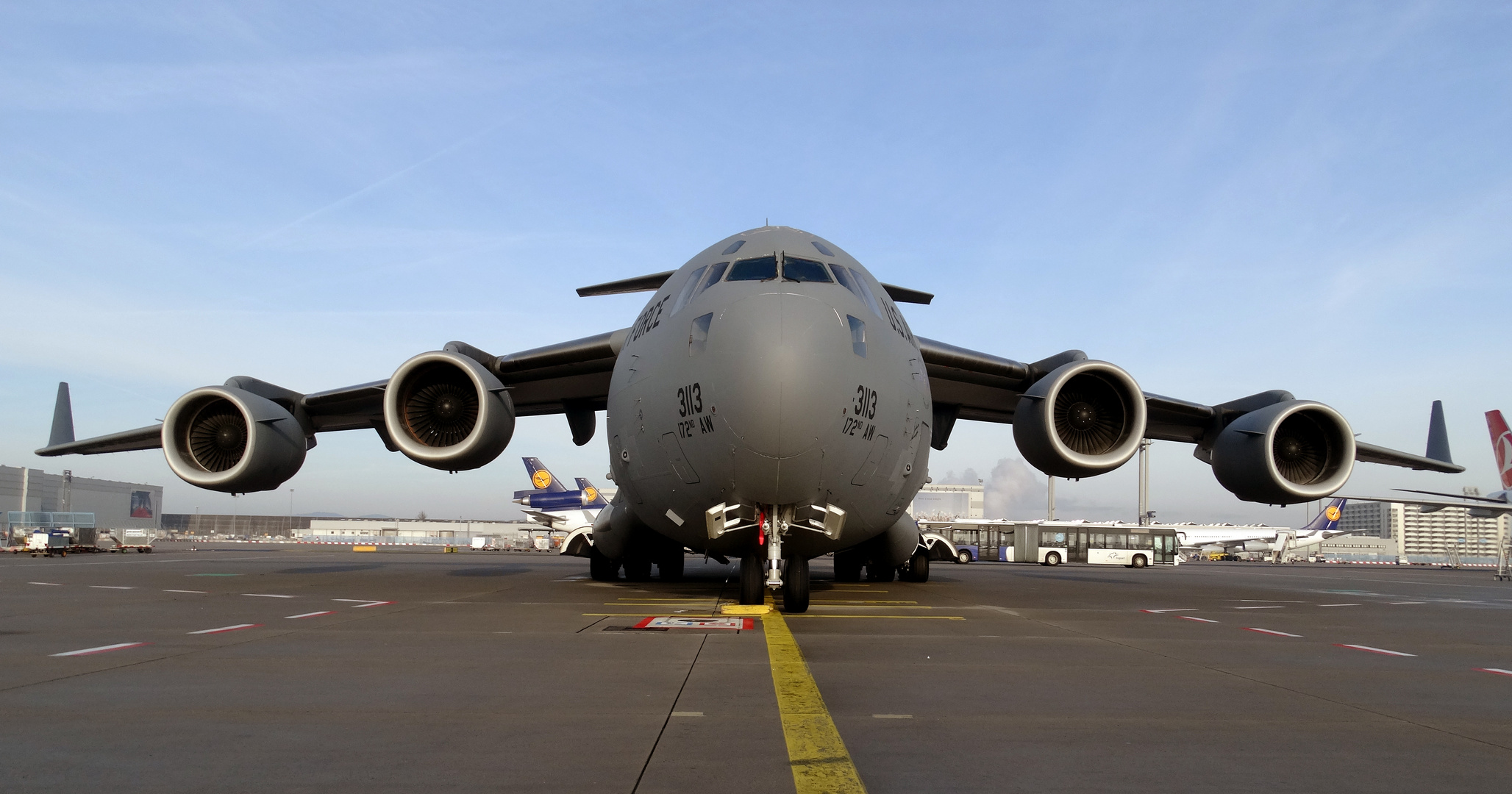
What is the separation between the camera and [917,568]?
16.5 metres

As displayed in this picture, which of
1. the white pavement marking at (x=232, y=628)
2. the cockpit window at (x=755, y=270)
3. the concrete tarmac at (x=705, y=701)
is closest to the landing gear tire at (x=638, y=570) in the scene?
the concrete tarmac at (x=705, y=701)

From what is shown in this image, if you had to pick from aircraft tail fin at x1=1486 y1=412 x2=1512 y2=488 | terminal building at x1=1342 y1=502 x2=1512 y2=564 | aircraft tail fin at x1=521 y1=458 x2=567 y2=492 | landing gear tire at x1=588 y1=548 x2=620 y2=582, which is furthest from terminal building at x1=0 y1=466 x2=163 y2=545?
terminal building at x1=1342 y1=502 x2=1512 y2=564

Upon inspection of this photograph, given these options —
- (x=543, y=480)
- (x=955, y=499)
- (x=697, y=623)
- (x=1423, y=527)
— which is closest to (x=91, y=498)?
(x=543, y=480)

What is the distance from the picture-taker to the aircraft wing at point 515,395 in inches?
497

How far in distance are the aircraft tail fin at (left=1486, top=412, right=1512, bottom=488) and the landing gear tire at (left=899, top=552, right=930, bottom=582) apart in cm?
3636

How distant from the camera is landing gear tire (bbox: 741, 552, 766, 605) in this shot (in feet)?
29.7

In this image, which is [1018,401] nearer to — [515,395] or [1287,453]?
[1287,453]

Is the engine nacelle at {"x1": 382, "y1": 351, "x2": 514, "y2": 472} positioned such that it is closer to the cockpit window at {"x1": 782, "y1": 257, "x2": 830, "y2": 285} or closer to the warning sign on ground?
the warning sign on ground

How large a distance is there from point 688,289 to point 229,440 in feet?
26.2

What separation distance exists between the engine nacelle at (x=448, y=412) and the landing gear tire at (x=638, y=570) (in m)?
2.77

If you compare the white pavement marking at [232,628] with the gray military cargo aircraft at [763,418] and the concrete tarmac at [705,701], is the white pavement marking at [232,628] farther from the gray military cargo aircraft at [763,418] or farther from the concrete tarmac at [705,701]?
the gray military cargo aircraft at [763,418]

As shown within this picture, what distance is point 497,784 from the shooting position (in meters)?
2.74

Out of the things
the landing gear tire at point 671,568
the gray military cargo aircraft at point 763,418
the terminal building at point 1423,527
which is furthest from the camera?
the terminal building at point 1423,527

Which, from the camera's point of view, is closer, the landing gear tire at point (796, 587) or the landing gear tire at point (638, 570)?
the landing gear tire at point (796, 587)
